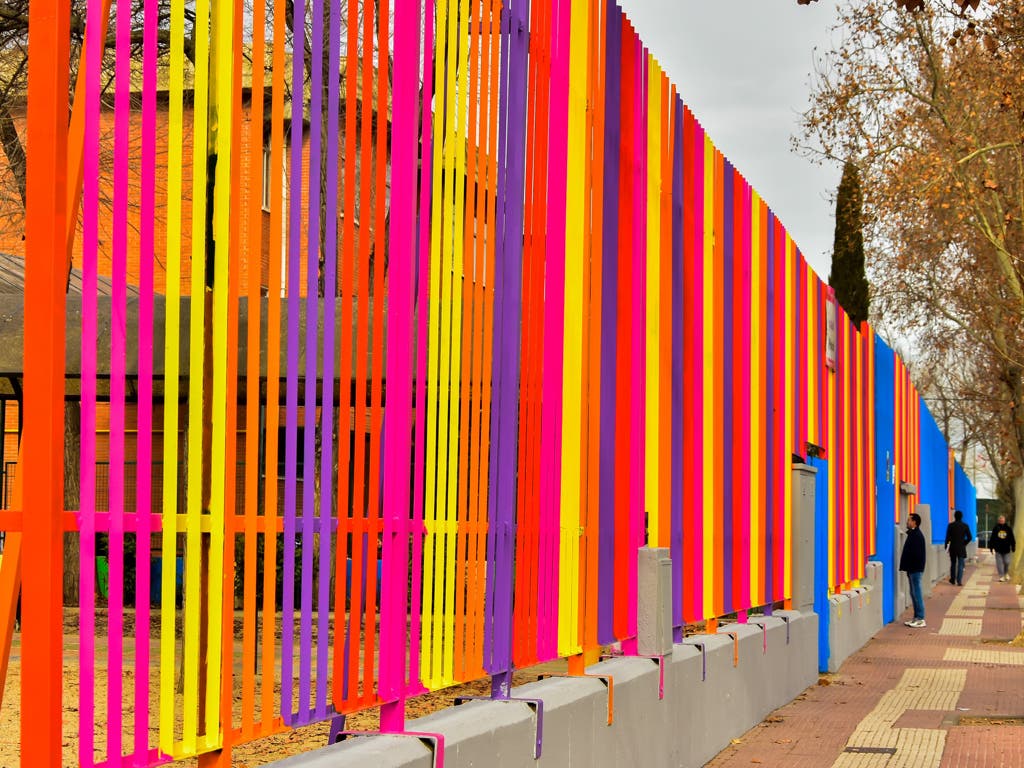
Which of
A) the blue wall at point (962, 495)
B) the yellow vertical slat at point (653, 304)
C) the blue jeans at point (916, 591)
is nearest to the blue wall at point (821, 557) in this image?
the yellow vertical slat at point (653, 304)

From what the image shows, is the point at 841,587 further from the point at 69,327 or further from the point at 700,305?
the point at 69,327

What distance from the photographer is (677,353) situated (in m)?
11.8

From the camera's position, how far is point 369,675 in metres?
5.67

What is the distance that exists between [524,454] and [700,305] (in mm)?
5257

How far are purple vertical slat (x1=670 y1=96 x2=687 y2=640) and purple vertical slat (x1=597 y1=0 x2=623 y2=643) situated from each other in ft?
6.22

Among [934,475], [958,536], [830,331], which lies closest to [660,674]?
[830,331]

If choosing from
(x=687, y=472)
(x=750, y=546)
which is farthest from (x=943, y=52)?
(x=687, y=472)

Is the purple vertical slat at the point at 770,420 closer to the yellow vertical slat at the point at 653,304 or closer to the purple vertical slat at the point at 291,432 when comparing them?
the yellow vertical slat at the point at 653,304

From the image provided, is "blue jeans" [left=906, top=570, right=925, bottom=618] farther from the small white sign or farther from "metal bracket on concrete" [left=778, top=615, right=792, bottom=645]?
"metal bracket on concrete" [left=778, top=615, right=792, bottom=645]

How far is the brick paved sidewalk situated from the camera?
37.7ft

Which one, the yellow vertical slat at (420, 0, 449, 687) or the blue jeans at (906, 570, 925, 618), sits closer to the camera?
the yellow vertical slat at (420, 0, 449, 687)

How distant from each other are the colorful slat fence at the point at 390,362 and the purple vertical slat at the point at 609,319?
3 cm

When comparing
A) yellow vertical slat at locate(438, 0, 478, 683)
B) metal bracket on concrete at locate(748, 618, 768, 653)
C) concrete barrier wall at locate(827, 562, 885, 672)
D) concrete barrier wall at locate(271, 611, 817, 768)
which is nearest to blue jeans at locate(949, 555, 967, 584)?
concrete barrier wall at locate(827, 562, 885, 672)

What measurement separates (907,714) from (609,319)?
6.37 metres
